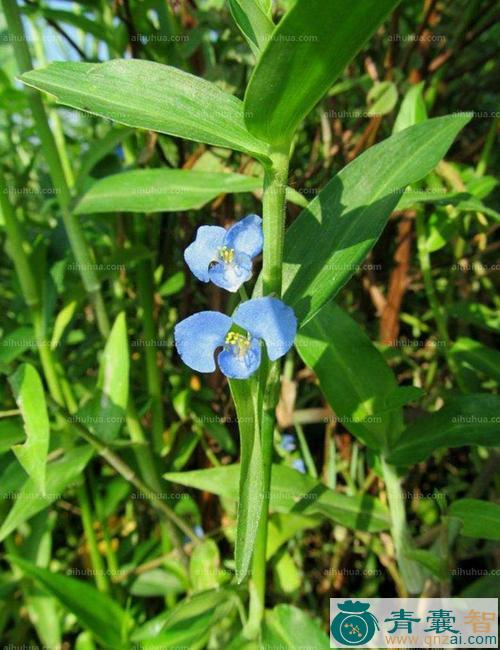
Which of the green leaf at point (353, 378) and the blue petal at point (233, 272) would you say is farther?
the green leaf at point (353, 378)

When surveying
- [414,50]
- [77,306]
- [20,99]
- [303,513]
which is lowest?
[303,513]

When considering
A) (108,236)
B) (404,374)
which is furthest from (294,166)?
(404,374)

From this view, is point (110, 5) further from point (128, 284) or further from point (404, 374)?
point (404, 374)

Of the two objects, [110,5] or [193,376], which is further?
[193,376]

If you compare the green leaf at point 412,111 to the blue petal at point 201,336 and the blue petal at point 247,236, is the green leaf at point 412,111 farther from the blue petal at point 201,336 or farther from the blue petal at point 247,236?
the blue petal at point 201,336

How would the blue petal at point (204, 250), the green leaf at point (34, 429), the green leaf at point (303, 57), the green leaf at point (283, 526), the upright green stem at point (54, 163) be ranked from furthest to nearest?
the green leaf at point (283, 526), the upright green stem at point (54, 163), the green leaf at point (34, 429), the blue petal at point (204, 250), the green leaf at point (303, 57)

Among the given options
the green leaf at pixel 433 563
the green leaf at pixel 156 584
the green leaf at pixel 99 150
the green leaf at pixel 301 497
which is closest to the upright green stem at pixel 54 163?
the green leaf at pixel 99 150

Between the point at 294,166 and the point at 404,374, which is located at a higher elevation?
the point at 294,166
